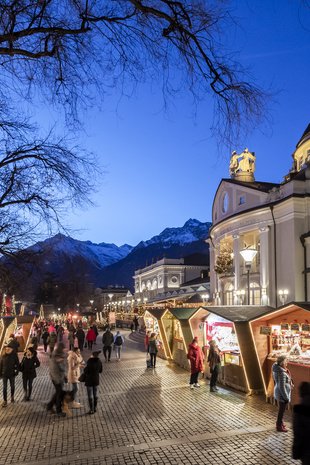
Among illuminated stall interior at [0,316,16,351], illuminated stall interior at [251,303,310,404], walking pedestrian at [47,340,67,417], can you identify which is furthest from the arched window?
walking pedestrian at [47,340,67,417]

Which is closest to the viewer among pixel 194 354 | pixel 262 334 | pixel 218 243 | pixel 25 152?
pixel 25 152

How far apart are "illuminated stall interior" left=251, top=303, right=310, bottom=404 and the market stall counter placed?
0.85 ft

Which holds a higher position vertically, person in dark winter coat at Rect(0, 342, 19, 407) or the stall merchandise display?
the stall merchandise display

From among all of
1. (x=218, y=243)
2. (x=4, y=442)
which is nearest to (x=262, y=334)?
(x=4, y=442)

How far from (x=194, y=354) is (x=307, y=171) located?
2367 cm

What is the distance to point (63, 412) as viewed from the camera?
11703 mm

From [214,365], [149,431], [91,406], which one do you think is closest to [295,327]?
[214,365]

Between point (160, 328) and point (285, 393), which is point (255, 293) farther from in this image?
point (285, 393)

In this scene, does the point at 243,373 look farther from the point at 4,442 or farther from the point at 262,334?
the point at 4,442

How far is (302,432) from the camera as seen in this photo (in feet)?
16.7

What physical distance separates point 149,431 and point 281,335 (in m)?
5.77

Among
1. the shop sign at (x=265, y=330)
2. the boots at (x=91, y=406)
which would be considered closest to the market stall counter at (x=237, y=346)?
the shop sign at (x=265, y=330)

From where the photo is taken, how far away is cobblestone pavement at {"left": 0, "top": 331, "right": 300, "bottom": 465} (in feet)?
27.0

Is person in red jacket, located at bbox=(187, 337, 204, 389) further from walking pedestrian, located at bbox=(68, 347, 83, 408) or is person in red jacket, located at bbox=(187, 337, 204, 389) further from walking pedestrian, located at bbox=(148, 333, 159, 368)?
walking pedestrian, located at bbox=(148, 333, 159, 368)
